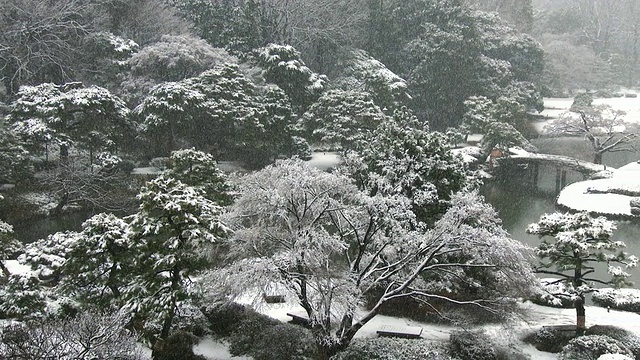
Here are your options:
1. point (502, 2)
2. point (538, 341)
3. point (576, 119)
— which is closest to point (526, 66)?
point (576, 119)

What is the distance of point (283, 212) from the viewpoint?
36.7 feet

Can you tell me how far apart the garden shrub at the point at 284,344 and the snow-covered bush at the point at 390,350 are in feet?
2.94

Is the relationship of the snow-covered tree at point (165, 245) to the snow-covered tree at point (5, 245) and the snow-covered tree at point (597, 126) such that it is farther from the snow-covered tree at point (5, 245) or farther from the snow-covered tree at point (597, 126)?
the snow-covered tree at point (597, 126)

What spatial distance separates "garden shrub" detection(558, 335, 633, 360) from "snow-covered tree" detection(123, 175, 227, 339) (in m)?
7.72

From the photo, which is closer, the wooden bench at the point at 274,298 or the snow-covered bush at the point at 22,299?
the snow-covered bush at the point at 22,299

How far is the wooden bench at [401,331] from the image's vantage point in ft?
41.0

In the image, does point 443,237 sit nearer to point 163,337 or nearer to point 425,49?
point 163,337

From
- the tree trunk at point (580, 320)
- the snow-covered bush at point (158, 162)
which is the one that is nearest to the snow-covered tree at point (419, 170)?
the tree trunk at point (580, 320)

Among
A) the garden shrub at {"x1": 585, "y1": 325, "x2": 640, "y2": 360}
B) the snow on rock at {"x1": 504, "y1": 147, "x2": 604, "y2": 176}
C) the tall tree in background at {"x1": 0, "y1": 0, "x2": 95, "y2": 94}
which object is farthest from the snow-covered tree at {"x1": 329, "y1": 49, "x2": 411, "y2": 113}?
the garden shrub at {"x1": 585, "y1": 325, "x2": 640, "y2": 360}

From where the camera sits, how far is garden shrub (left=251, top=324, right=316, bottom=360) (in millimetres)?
11531

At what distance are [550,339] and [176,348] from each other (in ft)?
27.6

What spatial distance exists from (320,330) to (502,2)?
46690 mm

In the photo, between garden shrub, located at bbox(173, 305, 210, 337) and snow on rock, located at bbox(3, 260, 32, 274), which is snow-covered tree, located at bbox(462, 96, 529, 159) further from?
snow on rock, located at bbox(3, 260, 32, 274)

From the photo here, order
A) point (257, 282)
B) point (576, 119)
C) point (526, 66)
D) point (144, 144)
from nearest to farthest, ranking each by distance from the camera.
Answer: point (257, 282) → point (144, 144) → point (576, 119) → point (526, 66)
